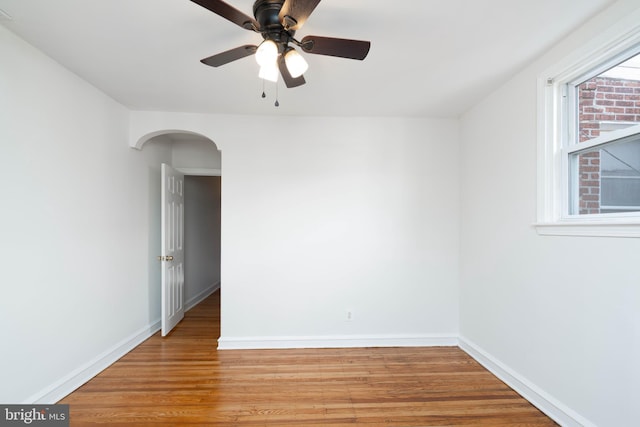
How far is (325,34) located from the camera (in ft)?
6.13

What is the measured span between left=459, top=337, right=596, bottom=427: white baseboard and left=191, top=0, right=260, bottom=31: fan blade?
2900mm

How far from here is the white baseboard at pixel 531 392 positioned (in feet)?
6.25

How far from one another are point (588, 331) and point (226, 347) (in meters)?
3.01

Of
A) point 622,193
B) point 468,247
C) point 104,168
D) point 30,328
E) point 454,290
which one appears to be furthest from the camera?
point 454,290

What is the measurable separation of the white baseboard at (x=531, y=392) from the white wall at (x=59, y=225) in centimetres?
344

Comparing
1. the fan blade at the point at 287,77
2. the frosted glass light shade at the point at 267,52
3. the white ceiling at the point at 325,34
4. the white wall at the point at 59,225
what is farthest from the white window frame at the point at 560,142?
the white wall at the point at 59,225

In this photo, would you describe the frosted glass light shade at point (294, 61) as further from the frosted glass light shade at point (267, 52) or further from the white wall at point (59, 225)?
the white wall at point (59, 225)

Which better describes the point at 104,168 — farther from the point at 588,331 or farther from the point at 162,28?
the point at 588,331

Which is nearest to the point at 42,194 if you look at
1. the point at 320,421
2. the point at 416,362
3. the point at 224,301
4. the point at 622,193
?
the point at 224,301

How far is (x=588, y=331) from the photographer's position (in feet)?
5.94

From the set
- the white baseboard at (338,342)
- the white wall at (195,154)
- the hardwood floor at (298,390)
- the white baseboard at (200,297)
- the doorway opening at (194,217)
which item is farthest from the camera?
the white baseboard at (200,297)

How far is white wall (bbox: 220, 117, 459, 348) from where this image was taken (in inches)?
127

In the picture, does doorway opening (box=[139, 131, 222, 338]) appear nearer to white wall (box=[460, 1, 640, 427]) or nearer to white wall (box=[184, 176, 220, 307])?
white wall (box=[184, 176, 220, 307])

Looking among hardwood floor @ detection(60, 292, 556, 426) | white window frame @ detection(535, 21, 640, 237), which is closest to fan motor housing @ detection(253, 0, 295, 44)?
white window frame @ detection(535, 21, 640, 237)
